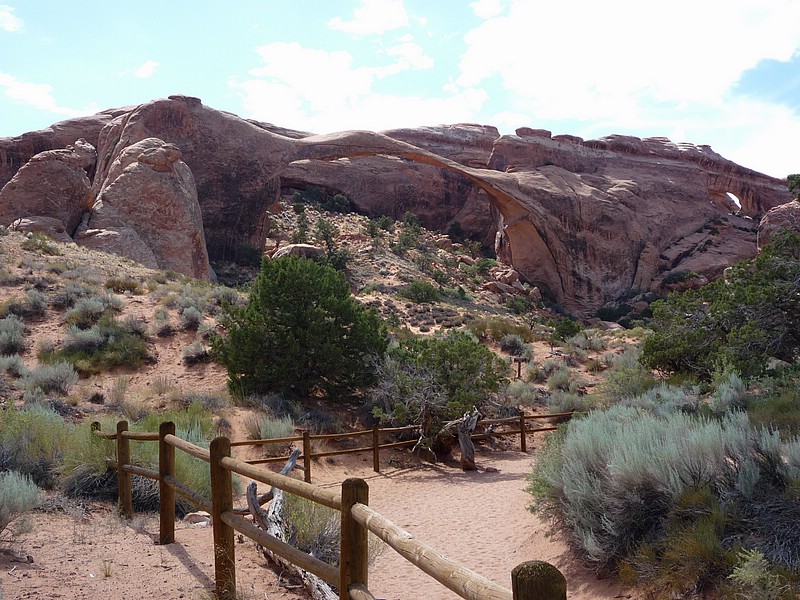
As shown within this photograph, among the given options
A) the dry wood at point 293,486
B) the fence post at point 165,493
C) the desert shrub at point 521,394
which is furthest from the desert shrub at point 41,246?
the dry wood at point 293,486

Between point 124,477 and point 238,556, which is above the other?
point 124,477

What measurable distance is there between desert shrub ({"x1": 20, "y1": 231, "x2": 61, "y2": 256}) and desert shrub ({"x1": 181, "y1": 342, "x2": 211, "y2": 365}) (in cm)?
794

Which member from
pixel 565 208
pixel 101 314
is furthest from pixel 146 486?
pixel 565 208

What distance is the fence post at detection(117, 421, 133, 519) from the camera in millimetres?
6285

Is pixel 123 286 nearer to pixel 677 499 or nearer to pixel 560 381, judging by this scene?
pixel 560 381

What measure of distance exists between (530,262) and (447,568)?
3611cm

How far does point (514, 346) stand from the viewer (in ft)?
73.0

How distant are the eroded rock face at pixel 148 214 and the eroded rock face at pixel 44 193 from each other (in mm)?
838

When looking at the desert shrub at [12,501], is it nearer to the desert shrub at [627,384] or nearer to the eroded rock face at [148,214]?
the desert shrub at [627,384]

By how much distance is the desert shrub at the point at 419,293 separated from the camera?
28984 millimetres

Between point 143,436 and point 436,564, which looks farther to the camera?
point 143,436

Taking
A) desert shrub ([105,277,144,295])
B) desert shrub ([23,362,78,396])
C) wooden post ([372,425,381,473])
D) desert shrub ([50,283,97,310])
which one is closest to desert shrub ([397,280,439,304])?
desert shrub ([105,277,144,295])

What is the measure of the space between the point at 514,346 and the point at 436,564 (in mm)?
20496

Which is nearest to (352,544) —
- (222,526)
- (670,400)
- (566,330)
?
(222,526)
